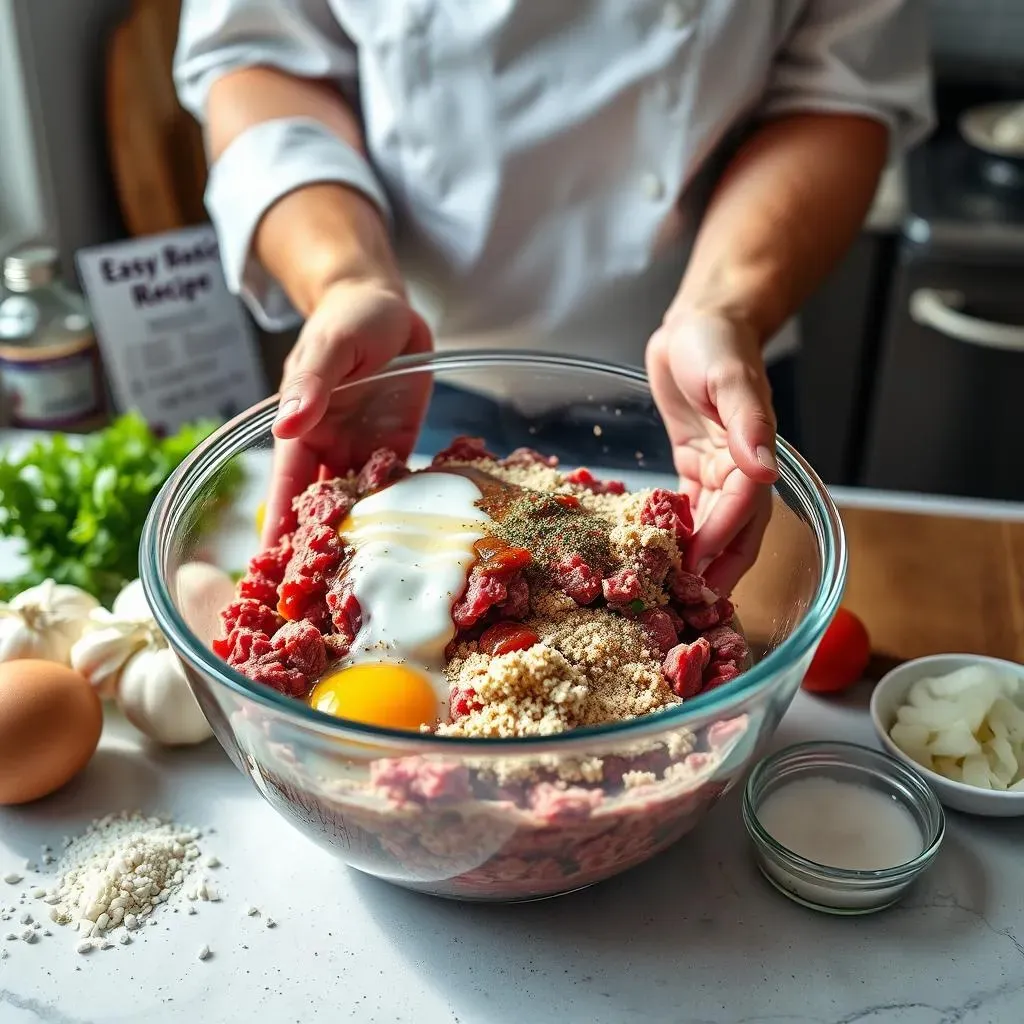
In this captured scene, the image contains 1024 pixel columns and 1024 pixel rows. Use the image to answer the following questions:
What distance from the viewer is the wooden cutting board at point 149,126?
7.98 ft

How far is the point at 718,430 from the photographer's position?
4.03 feet

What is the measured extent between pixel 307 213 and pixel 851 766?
38.2 inches

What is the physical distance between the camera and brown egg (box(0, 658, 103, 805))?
1070 mm

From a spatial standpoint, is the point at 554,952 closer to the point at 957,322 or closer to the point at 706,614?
the point at 706,614

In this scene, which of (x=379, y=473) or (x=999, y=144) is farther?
(x=999, y=144)

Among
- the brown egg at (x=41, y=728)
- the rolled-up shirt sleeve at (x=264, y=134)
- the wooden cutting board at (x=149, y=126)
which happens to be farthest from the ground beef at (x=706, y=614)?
the wooden cutting board at (x=149, y=126)

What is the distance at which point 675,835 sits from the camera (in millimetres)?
963

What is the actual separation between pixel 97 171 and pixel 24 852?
1932mm

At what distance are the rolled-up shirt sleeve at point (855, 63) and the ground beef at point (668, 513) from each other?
0.76 metres

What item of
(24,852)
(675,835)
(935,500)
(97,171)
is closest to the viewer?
(675,835)

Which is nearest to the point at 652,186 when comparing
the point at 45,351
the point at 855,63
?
the point at 855,63

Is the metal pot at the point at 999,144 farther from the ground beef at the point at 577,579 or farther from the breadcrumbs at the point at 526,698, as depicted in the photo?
the breadcrumbs at the point at 526,698

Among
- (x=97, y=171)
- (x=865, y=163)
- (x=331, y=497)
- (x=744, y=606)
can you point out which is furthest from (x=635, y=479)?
(x=97, y=171)

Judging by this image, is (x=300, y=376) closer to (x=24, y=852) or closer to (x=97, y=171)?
(x=24, y=852)
